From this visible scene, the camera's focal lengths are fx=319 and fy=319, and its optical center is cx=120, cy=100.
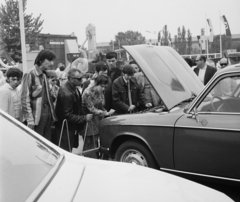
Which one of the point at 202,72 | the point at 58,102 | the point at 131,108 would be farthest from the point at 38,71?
the point at 202,72

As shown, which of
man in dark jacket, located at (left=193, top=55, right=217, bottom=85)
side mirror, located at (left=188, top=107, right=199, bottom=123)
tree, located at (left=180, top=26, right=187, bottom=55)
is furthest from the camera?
tree, located at (left=180, top=26, right=187, bottom=55)

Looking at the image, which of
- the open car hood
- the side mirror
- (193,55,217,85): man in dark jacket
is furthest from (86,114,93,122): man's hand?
(193,55,217,85): man in dark jacket

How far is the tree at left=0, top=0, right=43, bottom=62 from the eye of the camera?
49.1 feet

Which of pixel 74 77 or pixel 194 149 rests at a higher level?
pixel 74 77

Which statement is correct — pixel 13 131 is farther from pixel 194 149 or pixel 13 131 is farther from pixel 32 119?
pixel 32 119

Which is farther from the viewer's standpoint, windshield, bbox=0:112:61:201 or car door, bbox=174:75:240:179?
car door, bbox=174:75:240:179

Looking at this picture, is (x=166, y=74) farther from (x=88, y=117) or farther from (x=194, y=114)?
(x=88, y=117)

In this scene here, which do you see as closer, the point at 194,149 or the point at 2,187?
the point at 2,187

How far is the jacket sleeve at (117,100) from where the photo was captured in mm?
6023

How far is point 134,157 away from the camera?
4480 millimetres

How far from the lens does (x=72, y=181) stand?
62.9 inches

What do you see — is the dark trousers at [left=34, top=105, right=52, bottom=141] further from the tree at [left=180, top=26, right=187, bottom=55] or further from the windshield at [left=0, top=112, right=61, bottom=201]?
the tree at [left=180, top=26, right=187, bottom=55]

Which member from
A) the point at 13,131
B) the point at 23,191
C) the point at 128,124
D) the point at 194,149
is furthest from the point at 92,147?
the point at 23,191

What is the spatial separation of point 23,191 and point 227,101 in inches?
119
